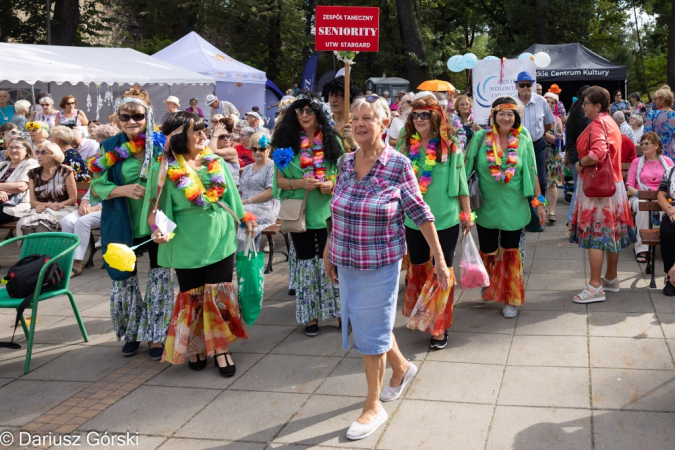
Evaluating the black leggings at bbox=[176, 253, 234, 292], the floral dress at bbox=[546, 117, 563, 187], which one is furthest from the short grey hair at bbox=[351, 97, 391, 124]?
the floral dress at bbox=[546, 117, 563, 187]

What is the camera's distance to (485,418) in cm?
423

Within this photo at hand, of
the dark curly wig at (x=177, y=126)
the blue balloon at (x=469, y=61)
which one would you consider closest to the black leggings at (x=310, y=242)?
the dark curly wig at (x=177, y=126)

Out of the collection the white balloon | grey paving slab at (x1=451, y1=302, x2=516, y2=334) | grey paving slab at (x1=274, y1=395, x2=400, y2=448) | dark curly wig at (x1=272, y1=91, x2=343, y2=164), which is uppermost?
the white balloon

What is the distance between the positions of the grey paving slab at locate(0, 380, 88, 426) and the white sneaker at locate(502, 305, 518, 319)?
3459 millimetres

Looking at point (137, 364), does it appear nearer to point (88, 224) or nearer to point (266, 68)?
point (88, 224)

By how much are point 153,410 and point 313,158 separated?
7.76ft

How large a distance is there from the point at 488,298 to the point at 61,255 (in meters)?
3.59

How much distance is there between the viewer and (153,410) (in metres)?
4.59

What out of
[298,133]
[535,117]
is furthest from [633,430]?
[535,117]

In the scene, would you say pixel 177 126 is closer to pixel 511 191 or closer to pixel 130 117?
pixel 130 117

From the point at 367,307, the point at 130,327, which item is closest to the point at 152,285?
the point at 130,327

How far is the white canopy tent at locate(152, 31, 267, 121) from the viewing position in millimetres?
22031

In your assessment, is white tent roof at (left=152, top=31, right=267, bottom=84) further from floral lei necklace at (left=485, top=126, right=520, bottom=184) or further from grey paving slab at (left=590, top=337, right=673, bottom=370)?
grey paving slab at (left=590, top=337, right=673, bottom=370)

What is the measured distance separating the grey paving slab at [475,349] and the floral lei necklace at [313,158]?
5.45 feet
